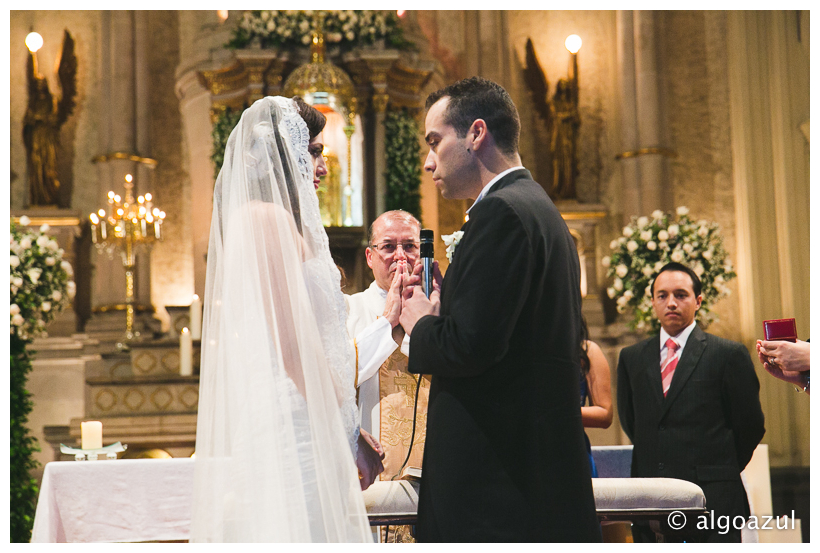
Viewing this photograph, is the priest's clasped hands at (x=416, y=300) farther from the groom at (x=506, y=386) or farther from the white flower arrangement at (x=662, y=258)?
the white flower arrangement at (x=662, y=258)

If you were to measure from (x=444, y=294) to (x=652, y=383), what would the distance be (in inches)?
100

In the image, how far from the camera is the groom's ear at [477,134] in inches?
97.0

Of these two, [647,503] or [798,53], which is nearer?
[647,503]

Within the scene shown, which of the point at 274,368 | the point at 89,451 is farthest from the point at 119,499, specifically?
the point at 274,368

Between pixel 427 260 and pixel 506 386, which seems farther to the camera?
pixel 427 260

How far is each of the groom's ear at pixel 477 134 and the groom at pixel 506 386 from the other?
0.50 ft

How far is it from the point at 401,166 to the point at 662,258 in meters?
2.75

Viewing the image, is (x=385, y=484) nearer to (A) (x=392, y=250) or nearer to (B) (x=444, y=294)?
(B) (x=444, y=294)

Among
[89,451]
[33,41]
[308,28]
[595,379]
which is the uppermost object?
[33,41]

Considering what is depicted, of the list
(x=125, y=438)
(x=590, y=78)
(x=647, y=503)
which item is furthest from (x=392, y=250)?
(x=590, y=78)

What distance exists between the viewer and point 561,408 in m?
2.34

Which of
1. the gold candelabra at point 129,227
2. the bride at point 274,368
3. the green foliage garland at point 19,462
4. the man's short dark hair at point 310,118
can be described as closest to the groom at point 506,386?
the bride at point 274,368

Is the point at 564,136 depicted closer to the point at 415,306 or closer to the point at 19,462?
the point at 19,462

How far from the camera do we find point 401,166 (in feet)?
28.9
